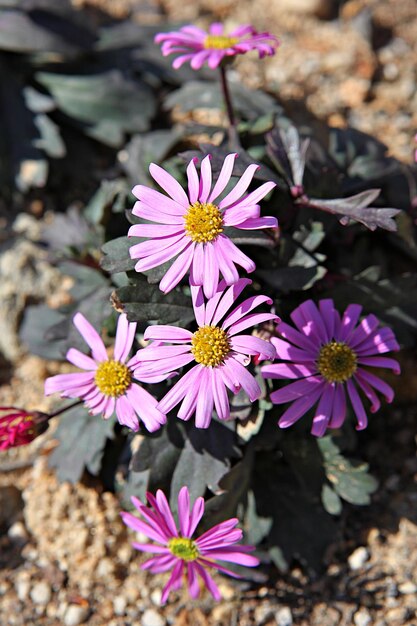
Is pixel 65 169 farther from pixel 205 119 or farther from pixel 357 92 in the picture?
pixel 357 92

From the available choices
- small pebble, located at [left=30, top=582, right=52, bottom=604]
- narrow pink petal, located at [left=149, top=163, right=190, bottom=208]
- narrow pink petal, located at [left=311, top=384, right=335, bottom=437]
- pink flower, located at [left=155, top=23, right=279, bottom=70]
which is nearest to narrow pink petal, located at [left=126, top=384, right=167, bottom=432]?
narrow pink petal, located at [left=311, top=384, right=335, bottom=437]

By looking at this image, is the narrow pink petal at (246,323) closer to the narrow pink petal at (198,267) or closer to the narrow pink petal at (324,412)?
the narrow pink petal at (198,267)

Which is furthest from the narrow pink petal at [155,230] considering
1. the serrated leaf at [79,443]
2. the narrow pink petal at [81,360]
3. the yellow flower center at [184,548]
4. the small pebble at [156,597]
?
the small pebble at [156,597]

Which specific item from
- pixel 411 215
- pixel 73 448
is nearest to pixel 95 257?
pixel 73 448

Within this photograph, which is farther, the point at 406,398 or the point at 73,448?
the point at 406,398

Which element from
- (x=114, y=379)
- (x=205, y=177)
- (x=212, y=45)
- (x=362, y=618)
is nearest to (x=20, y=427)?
(x=114, y=379)
